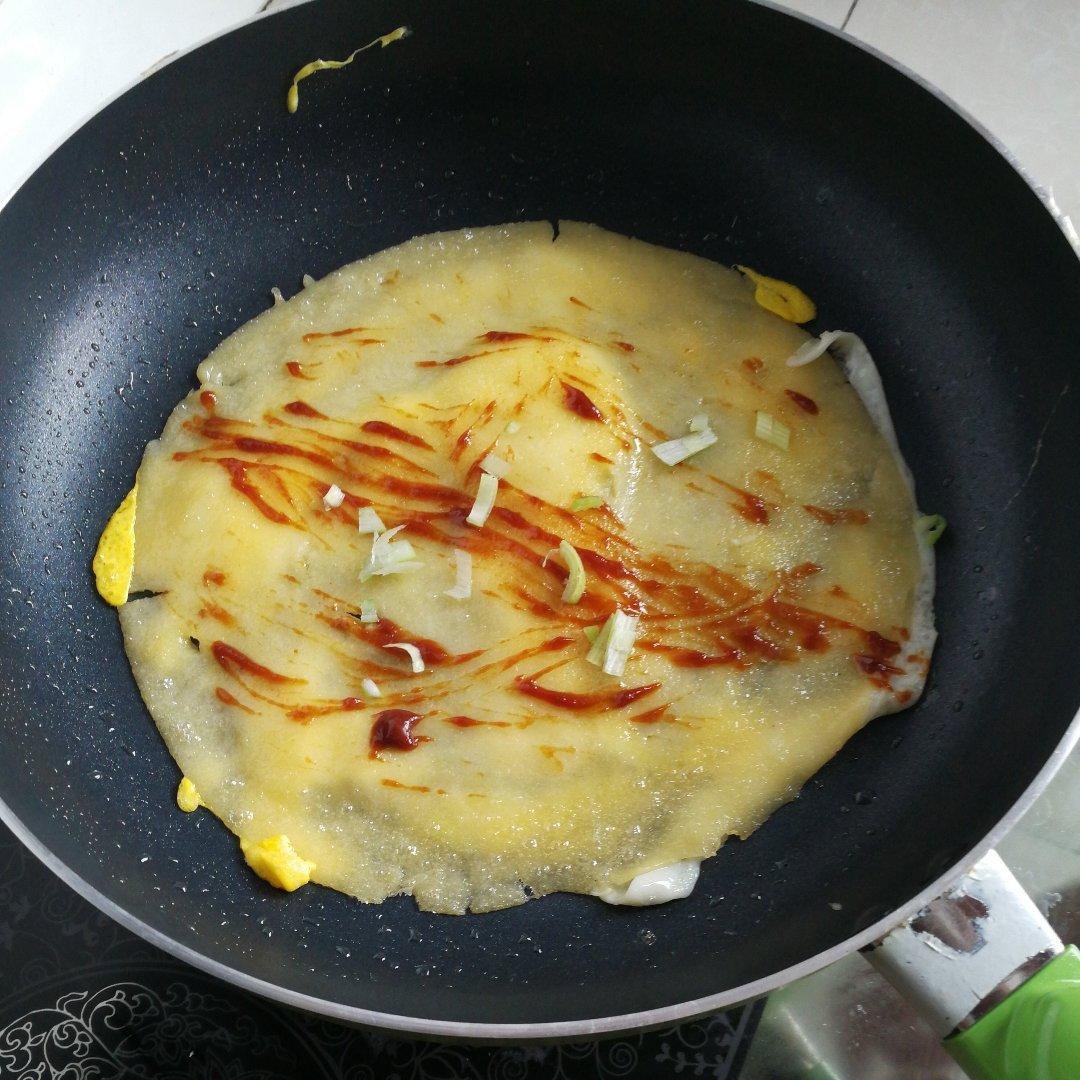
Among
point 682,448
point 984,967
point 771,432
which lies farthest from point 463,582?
point 984,967

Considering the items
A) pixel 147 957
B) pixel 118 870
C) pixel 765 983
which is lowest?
pixel 147 957

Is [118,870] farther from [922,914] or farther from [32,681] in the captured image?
[922,914]

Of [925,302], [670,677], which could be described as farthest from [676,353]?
[670,677]

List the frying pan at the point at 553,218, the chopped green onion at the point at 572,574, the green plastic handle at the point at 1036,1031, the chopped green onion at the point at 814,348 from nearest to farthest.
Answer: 1. the green plastic handle at the point at 1036,1031
2. the frying pan at the point at 553,218
3. the chopped green onion at the point at 572,574
4. the chopped green onion at the point at 814,348

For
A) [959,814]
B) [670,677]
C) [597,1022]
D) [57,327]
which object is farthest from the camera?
[57,327]

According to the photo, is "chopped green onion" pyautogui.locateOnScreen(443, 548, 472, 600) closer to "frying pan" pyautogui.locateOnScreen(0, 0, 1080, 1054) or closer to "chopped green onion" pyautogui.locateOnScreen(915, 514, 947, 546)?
"frying pan" pyautogui.locateOnScreen(0, 0, 1080, 1054)

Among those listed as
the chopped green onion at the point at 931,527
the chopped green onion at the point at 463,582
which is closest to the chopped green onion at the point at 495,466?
the chopped green onion at the point at 463,582

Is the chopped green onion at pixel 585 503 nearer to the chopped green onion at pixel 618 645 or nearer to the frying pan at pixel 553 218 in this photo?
the chopped green onion at pixel 618 645

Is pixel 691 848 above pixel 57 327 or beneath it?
beneath
